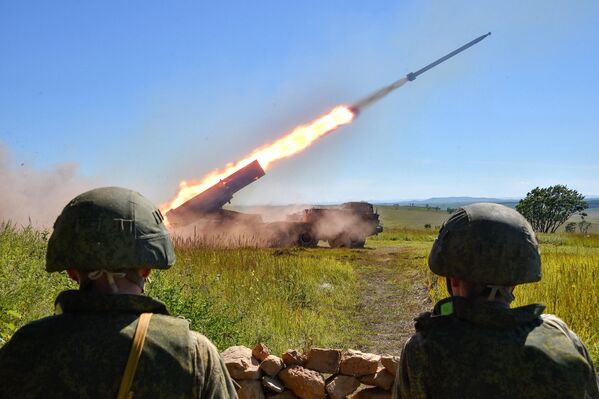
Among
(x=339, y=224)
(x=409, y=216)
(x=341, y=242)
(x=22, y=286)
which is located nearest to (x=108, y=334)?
(x=22, y=286)

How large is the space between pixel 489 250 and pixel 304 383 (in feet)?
10.9

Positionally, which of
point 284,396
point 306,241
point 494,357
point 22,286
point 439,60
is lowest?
point 284,396

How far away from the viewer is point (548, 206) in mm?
52219

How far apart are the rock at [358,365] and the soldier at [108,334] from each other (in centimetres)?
346

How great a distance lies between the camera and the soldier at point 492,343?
7.99ft

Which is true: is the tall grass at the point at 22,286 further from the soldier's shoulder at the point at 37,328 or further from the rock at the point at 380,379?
the rock at the point at 380,379

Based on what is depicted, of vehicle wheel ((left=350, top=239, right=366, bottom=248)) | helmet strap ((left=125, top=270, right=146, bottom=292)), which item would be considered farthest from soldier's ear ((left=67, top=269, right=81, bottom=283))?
vehicle wheel ((left=350, top=239, right=366, bottom=248))

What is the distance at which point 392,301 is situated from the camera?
12984mm

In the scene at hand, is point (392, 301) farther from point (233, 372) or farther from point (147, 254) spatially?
point (147, 254)

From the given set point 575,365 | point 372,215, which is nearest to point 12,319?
point 575,365

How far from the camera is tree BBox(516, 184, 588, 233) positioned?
52156mm

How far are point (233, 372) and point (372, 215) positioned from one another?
2358 cm

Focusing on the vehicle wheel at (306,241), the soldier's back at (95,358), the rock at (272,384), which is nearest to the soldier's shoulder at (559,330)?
the soldier's back at (95,358)

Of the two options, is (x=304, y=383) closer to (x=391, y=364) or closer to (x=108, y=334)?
(x=391, y=364)
